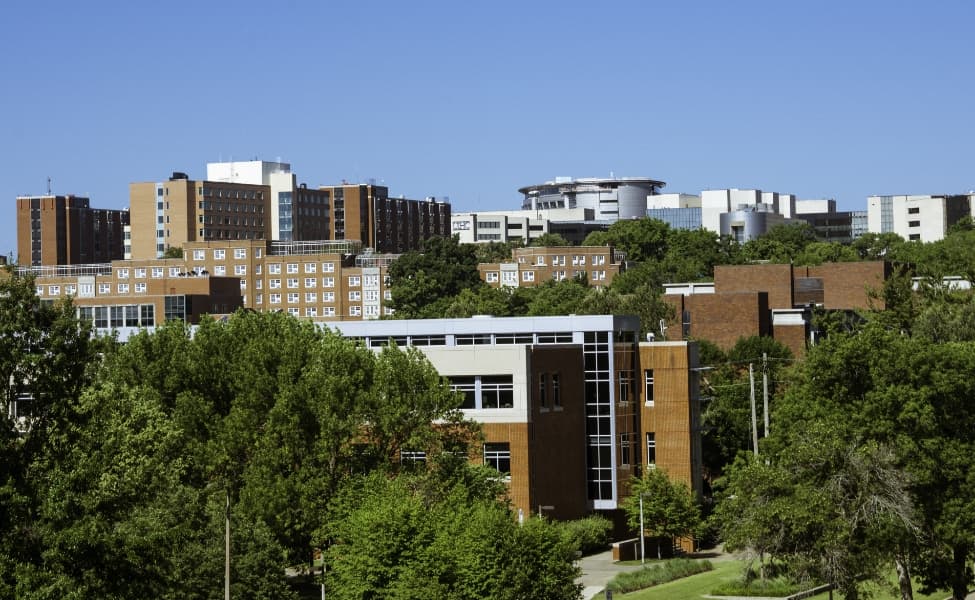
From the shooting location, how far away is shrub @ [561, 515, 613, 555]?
72562mm

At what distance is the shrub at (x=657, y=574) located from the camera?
61469 millimetres

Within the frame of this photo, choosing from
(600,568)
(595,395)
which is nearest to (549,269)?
(595,395)

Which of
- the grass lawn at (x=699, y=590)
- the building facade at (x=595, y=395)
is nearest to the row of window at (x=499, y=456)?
the building facade at (x=595, y=395)

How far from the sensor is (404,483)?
5353cm

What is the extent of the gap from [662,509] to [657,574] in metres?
10.2

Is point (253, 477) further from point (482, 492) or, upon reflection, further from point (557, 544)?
point (557, 544)

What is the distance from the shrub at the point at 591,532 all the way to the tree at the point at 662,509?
1337 mm

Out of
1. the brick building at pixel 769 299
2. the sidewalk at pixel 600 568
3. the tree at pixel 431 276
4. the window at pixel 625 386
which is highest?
the tree at pixel 431 276

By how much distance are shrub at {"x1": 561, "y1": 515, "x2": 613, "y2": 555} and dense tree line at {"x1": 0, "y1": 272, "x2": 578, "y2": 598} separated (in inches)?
497

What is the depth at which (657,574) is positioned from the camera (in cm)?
6406

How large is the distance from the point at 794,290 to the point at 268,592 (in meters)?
86.5

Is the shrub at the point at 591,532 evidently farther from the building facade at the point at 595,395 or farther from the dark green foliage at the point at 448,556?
the dark green foliage at the point at 448,556

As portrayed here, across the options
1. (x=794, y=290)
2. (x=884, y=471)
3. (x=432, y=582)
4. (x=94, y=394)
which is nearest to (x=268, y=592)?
(x=432, y=582)

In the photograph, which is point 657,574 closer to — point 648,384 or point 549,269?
point 648,384
